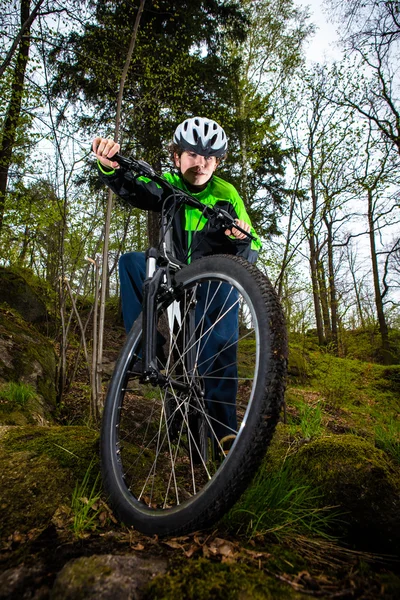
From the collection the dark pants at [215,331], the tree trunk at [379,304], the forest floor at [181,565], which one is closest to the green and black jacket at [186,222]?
the dark pants at [215,331]

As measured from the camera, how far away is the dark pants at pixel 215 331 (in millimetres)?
1851

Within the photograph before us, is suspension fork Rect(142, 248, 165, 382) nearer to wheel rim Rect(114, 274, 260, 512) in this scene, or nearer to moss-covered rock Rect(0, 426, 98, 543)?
wheel rim Rect(114, 274, 260, 512)

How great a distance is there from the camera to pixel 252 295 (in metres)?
1.10

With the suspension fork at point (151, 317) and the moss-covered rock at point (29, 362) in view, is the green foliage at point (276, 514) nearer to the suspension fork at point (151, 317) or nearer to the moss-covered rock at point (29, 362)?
the suspension fork at point (151, 317)

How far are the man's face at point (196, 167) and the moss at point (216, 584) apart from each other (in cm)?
208

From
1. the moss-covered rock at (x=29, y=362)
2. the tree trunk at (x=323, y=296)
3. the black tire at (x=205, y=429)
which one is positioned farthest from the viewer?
the tree trunk at (x=323, y=296)

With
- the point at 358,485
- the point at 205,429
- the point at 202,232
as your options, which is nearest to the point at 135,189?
the point at 202,232

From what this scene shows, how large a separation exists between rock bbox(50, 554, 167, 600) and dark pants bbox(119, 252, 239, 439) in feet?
3.30

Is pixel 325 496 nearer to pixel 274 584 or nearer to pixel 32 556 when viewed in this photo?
pixel 274 584

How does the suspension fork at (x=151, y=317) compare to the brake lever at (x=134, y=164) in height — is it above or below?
below

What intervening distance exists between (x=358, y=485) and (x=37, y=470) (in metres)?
1.38

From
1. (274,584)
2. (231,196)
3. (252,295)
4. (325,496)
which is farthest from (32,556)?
(231,196)

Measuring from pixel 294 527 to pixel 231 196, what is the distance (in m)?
1.91

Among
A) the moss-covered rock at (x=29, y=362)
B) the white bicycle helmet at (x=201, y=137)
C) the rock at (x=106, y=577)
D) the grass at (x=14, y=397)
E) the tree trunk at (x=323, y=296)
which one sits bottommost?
the rock at (x=106, y=577)
